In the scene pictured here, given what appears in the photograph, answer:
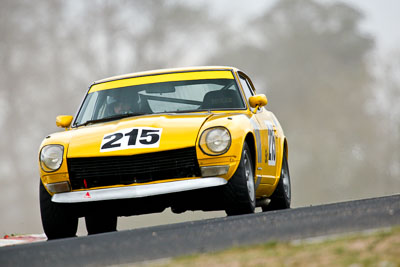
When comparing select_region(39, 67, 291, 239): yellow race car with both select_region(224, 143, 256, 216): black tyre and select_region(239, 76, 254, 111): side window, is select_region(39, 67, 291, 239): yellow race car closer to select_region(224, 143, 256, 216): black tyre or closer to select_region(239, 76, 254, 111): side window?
select_region(224, 143, 256, 216): black tyre

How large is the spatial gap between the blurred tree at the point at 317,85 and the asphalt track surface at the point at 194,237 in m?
36.0

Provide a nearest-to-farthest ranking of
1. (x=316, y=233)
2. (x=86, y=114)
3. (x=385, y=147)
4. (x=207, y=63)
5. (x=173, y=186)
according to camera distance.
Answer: (x=316, y=233), (x=173, y=186), (x=86, y=114), (x=385, y=147), (x=207, y=63)

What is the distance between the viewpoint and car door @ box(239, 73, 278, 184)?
29.9ft

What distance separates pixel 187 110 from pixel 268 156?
118 centimetres

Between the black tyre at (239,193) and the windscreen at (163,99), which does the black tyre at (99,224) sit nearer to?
the windscreen at (163,99)

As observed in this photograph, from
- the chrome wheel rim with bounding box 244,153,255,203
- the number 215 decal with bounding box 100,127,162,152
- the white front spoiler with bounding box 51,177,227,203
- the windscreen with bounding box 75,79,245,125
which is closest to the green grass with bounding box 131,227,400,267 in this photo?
the white front spoiler with bounding box 51,177,227,203

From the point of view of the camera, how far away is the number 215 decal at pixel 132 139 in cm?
798

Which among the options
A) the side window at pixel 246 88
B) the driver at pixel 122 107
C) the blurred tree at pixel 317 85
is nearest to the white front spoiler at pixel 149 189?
the driver at pixel 122 107

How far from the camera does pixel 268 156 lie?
31.9 feet

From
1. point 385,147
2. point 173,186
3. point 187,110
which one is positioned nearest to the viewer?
point 173,186

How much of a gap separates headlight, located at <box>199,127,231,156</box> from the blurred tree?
34521mm

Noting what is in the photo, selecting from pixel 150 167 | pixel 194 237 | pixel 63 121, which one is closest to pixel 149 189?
pixel 150 167

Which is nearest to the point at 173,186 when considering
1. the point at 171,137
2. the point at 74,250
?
the point at 171,137

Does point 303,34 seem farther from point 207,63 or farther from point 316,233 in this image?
point 316,233
